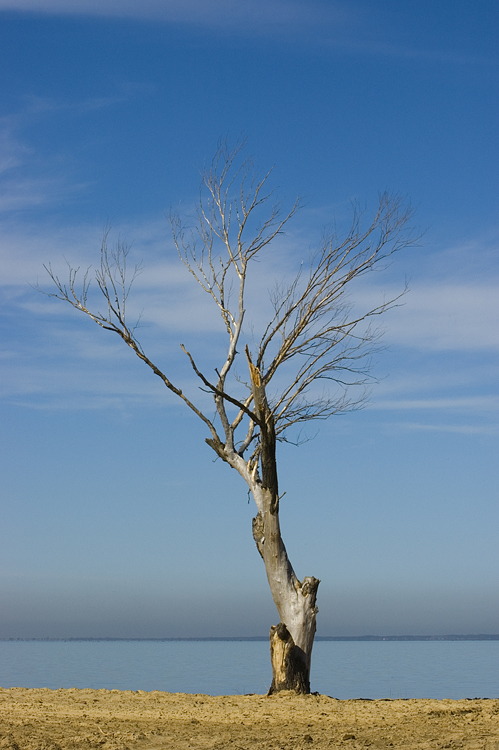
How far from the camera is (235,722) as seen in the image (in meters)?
7.74

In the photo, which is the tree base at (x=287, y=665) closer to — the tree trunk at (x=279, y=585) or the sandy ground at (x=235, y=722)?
the tree trunk at (x=279, y=585)

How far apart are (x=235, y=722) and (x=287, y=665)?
2.26m

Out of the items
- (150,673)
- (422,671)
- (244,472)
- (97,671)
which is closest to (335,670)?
(422,671)

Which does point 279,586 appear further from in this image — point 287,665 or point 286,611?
point 287,665

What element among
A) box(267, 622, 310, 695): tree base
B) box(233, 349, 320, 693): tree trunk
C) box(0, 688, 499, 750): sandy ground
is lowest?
box(0, 688, 499, 750): sandy ground

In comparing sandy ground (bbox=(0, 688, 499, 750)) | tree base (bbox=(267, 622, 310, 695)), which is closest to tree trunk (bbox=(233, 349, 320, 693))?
tree base (bbox=(267, 622, 310, 695))

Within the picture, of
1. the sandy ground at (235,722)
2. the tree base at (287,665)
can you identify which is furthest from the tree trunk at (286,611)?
the sandy ground at (235,722)

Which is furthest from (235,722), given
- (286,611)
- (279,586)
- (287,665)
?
(279,586)

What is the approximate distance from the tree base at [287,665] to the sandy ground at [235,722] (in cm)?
34

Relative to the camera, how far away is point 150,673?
22297 mm

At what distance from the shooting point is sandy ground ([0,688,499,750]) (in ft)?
21.0

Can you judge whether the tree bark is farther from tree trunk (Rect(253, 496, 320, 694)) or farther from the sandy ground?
the sandy ground

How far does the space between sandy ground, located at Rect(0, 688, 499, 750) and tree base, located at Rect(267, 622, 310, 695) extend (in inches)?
13.6

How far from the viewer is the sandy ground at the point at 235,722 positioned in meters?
6.39
